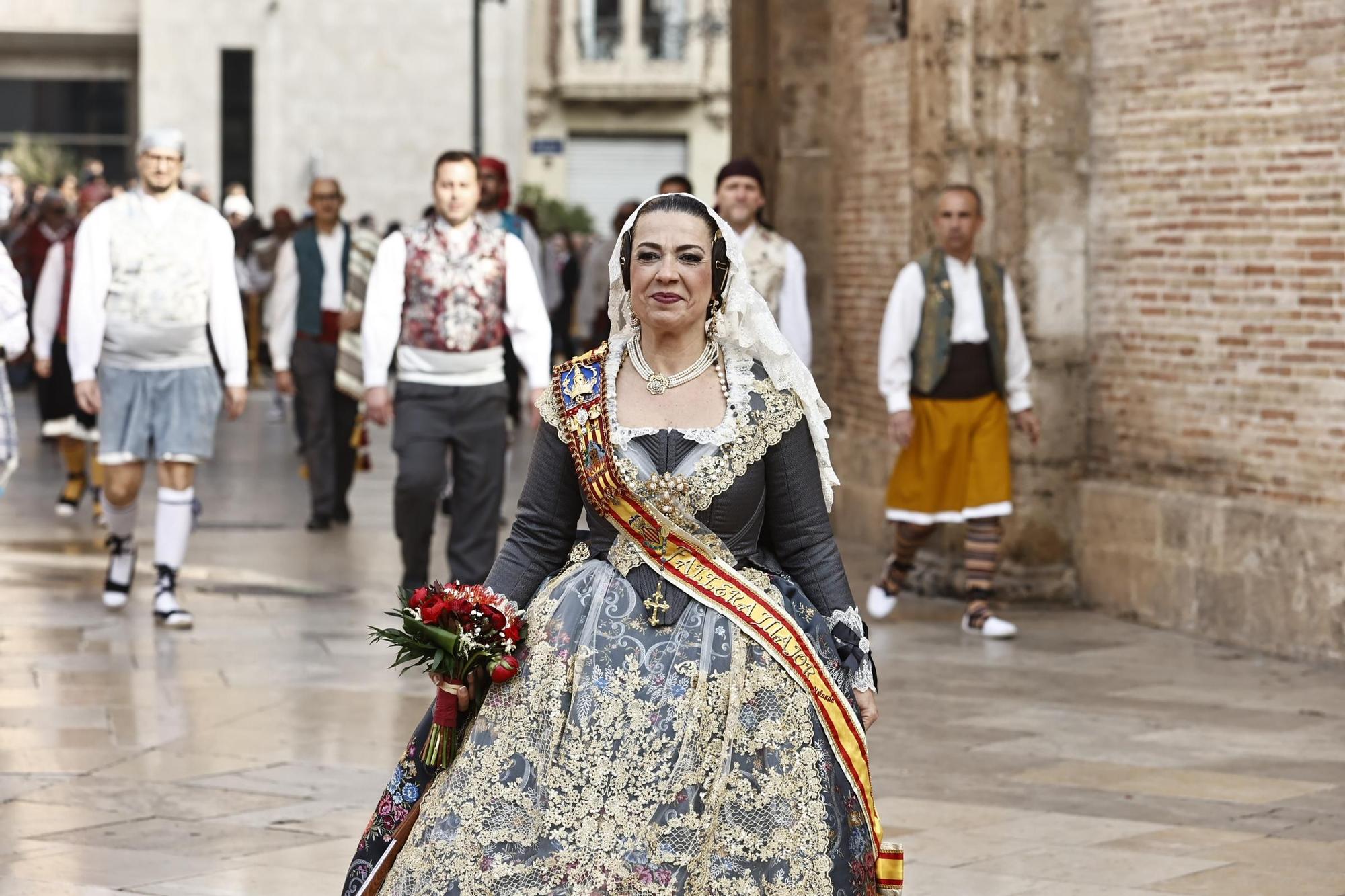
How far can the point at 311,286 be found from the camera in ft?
49.0

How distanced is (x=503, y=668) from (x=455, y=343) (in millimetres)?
5232

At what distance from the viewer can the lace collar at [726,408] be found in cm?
505

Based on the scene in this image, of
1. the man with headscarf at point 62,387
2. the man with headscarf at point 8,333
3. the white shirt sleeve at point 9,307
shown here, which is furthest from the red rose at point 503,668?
the man with headscarf at point 62,387

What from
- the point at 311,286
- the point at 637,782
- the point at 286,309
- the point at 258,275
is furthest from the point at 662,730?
the point at 258,275

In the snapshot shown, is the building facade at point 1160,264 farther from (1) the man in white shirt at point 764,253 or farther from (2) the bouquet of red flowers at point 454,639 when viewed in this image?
(2) the bouquet of red flowers at point 454,639

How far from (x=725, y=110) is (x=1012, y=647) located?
1650 inches

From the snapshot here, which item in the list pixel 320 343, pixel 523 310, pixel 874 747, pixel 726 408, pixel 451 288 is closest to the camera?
pixel 726 408

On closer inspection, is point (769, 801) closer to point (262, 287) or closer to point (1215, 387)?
point (1215, 387)

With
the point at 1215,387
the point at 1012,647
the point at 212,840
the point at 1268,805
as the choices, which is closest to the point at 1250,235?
the point at 1215,387

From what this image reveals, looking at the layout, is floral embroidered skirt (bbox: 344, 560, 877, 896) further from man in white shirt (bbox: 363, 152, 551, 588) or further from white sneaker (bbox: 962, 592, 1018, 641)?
white sneaker (bbox: 962, 592, 1018, 641)

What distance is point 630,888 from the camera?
4660 mm

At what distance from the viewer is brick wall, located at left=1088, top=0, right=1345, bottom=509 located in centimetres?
1023

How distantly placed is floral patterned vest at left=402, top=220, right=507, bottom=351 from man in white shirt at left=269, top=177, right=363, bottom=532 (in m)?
4.89

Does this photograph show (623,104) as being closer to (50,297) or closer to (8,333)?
(50,297)
